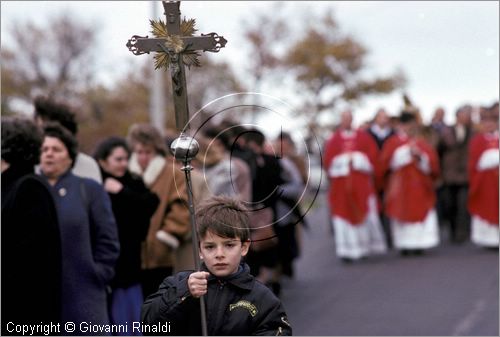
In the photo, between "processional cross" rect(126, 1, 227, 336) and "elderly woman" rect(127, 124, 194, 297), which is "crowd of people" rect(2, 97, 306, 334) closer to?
"elderly woman" rect(127, 124, 194, 297)

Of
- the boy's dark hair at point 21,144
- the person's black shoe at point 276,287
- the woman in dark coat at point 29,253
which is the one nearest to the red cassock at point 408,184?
the person's black shoe at point 276,287

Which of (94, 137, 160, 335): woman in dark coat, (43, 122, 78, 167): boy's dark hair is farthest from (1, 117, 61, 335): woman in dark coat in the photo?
(94, 137, 160, 335): woman in dark coat

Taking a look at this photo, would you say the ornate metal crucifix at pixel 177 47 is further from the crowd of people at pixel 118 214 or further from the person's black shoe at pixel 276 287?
the person's black shoe at pixel 276 287

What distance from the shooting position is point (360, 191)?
14578mm

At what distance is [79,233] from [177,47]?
237 centimetres

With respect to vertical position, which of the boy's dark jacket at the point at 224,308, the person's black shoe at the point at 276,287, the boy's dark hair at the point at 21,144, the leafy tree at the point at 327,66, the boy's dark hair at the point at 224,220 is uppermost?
the leafy tree at the point at 327,66

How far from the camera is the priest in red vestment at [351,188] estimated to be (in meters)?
14.4

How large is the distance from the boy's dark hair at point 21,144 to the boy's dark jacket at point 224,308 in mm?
1749

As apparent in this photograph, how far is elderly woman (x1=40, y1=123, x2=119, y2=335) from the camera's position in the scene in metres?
5.64

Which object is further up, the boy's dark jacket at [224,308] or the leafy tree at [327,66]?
the leafy tree at [327,66]

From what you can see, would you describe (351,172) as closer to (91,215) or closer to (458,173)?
(458,173)

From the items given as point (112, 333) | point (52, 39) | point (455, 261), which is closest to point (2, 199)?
point (112, 333)

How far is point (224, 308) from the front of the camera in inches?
152

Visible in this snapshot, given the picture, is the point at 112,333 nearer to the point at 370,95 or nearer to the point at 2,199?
the point at 2,199
